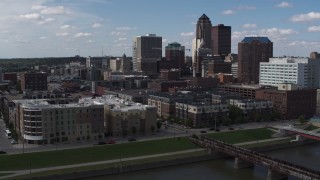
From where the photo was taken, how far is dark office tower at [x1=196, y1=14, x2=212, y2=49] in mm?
169750

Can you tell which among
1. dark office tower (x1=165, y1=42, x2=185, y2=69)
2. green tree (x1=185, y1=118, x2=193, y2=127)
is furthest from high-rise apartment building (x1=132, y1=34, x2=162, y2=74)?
green tree (x1=185, y1=118, x2=193, y2=127)

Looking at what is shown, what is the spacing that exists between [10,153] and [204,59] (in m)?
102

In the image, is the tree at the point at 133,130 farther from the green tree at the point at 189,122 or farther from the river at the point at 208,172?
the river at the point at 208,172

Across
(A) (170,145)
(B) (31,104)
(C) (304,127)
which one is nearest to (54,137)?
(B) (31,104)

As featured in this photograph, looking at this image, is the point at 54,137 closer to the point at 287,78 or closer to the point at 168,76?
the point at 287,78

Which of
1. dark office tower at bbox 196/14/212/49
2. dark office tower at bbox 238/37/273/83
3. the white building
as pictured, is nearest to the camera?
the white building

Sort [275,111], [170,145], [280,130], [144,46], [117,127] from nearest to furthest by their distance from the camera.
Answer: [170,145] → [117,127] → [280,130] → [275,111] → [144,46]

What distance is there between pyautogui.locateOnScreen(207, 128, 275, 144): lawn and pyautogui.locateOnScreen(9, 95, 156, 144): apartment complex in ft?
26.7

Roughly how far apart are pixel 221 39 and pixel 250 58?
61205mm

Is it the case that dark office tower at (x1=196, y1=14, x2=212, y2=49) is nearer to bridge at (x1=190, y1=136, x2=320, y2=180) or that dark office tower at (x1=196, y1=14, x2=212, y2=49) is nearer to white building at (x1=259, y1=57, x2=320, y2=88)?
white building at (x1=259, y1=57, x2=320, y2=88)

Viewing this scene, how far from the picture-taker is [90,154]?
41.9 m

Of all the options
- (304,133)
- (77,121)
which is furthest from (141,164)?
(304,133)

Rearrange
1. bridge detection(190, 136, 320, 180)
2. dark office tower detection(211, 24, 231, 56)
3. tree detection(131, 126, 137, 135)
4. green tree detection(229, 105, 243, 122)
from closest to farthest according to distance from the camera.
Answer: bridge detection(190, 136, 320, 180), tree detection(131, 126, 137, 135), green tree detection(229, 105, 243, 122), dark office tower detection(211, 24, 231, 56)

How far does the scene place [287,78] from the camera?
92.8m
